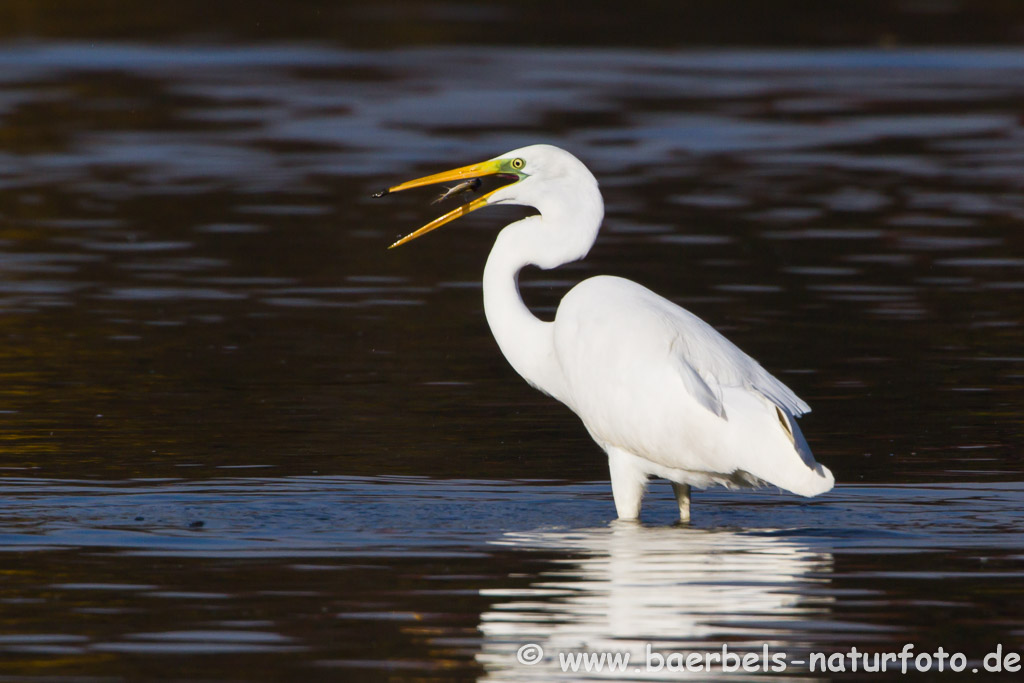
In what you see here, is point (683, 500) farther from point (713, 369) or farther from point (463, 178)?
point (463, 178)

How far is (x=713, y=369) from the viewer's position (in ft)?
29.5

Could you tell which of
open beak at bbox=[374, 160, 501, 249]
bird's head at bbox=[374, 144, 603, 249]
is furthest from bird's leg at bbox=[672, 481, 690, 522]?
open beak at bbox=[374, 160, 501, 249]

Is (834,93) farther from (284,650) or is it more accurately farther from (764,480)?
(284,650)

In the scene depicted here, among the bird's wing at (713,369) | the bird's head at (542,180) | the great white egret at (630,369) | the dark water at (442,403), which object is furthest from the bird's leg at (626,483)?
the bird's head at (542,180)

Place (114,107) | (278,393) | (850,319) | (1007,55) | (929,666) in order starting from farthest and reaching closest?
1. (1007,55)
2. (114,107)
3. (850,319)
4. (278,393)
5. (929,666)

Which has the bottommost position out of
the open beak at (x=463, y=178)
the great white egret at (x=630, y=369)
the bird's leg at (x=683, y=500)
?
the bird's leg at (x=683, y=500)

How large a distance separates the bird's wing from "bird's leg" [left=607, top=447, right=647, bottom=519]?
0.50 meters

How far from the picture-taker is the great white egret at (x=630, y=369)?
8695mm

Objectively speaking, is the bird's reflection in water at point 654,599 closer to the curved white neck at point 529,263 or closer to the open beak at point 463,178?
the curved white neck at point 529,263

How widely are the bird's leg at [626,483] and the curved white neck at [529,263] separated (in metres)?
0.57

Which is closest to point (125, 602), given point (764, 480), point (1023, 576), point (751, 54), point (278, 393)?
point (764, 480)

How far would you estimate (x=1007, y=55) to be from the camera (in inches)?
1473

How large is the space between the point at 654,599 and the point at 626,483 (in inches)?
66.0

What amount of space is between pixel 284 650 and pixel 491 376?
19.8ft
